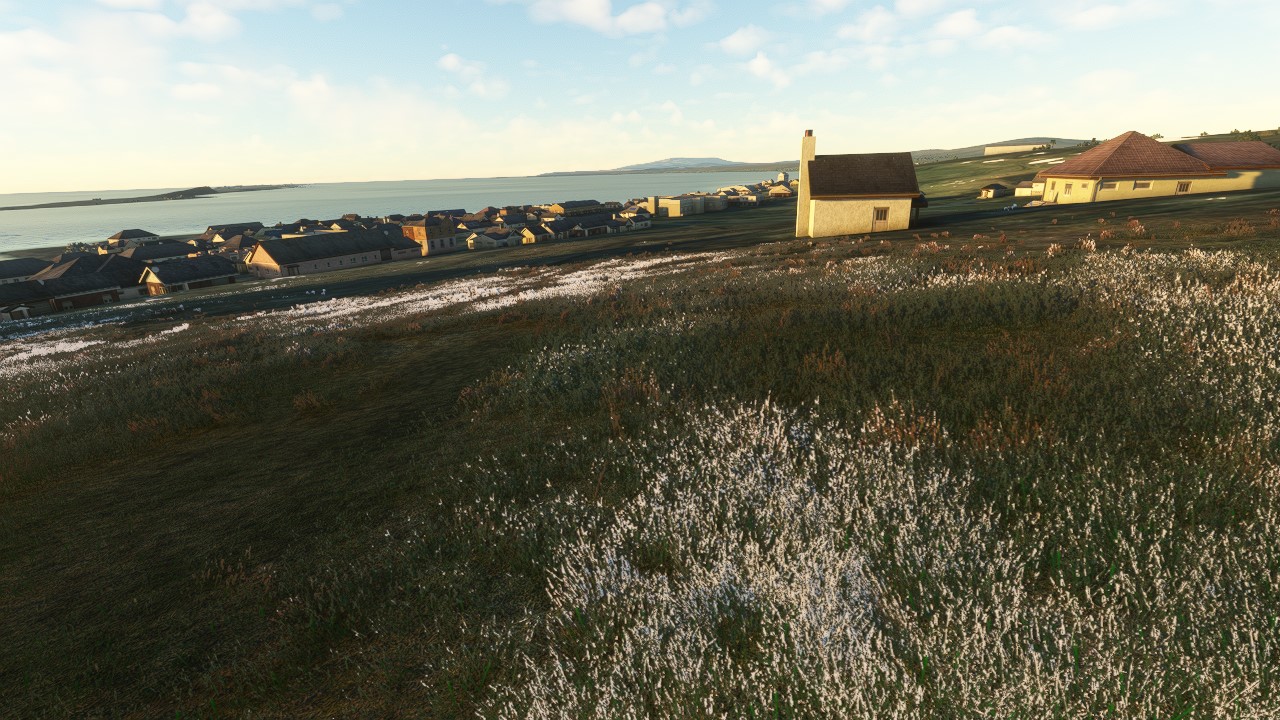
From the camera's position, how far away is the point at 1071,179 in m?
47.0

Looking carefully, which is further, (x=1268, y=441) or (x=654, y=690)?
(x=1268, y=441)

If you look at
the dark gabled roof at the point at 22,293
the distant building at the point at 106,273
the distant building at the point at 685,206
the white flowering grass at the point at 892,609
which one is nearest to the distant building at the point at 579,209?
the distant building at the point at 685,206

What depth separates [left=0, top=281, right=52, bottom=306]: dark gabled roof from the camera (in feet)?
183

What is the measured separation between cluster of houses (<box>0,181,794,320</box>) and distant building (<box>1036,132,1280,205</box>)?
67737 mm

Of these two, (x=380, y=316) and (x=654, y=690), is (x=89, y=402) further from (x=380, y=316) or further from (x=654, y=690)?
(x=654, y=690)

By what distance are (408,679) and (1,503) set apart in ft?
28.6

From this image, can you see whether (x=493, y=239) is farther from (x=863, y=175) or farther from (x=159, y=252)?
(x=863, y=175)

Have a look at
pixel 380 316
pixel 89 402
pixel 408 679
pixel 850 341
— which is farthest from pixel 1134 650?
pixel 380 316

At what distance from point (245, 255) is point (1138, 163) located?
112642 millimetres

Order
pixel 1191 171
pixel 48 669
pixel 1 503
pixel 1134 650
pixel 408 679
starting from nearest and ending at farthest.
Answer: pixel 1134 650, pixel 408 679, pixel 48 669, pixel 1 503, pixel 1191 171

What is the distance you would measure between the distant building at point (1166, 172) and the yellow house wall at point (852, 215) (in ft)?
70.5

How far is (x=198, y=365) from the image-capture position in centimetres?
1539

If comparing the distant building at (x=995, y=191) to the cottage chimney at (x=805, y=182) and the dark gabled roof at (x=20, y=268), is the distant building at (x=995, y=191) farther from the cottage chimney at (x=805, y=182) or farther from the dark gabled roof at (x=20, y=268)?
the dark gabled roof at (x=20, y=268)

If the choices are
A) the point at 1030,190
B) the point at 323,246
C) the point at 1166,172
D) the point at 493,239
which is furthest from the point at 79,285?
the point at 1030,190
